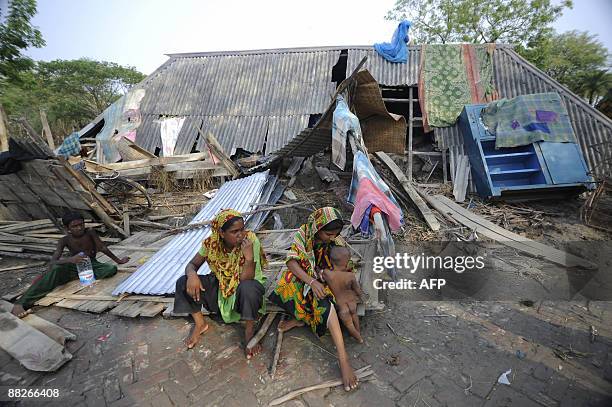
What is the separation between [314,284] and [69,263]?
3382 millimetres

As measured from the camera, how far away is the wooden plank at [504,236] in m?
4.43

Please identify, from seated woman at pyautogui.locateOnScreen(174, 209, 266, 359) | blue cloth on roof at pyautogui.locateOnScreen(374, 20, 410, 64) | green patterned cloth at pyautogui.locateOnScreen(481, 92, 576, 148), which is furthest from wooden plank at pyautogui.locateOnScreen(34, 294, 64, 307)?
blue cloth on roof at pyautogui.locateOnScreen(374, 20, 410, 64)

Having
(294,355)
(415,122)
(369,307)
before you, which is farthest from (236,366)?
(415,122)

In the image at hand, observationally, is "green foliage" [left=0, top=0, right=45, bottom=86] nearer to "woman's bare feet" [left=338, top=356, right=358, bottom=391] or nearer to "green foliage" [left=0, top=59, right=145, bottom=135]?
"woman's bare feet" [left=338, top=356, right=358, bottom=391]

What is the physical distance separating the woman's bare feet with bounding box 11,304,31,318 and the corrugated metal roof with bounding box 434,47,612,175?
930 centimetres

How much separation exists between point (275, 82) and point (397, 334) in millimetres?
10178

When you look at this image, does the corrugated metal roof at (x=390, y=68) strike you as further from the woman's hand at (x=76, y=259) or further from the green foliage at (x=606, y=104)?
the woman's hand at (x=76, y=259)

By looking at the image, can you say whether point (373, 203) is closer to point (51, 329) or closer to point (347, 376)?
point (347, 376)

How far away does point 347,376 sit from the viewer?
2330mm

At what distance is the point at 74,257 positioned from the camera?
12.0 ft

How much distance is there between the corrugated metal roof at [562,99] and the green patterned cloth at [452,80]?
0.36 meters

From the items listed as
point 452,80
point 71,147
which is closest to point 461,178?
point 452,80

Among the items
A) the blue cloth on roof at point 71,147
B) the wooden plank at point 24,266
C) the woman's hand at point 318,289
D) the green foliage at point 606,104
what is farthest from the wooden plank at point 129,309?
the green foliage at point 606,104

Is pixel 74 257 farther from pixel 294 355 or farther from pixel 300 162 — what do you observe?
pixel 300 162
